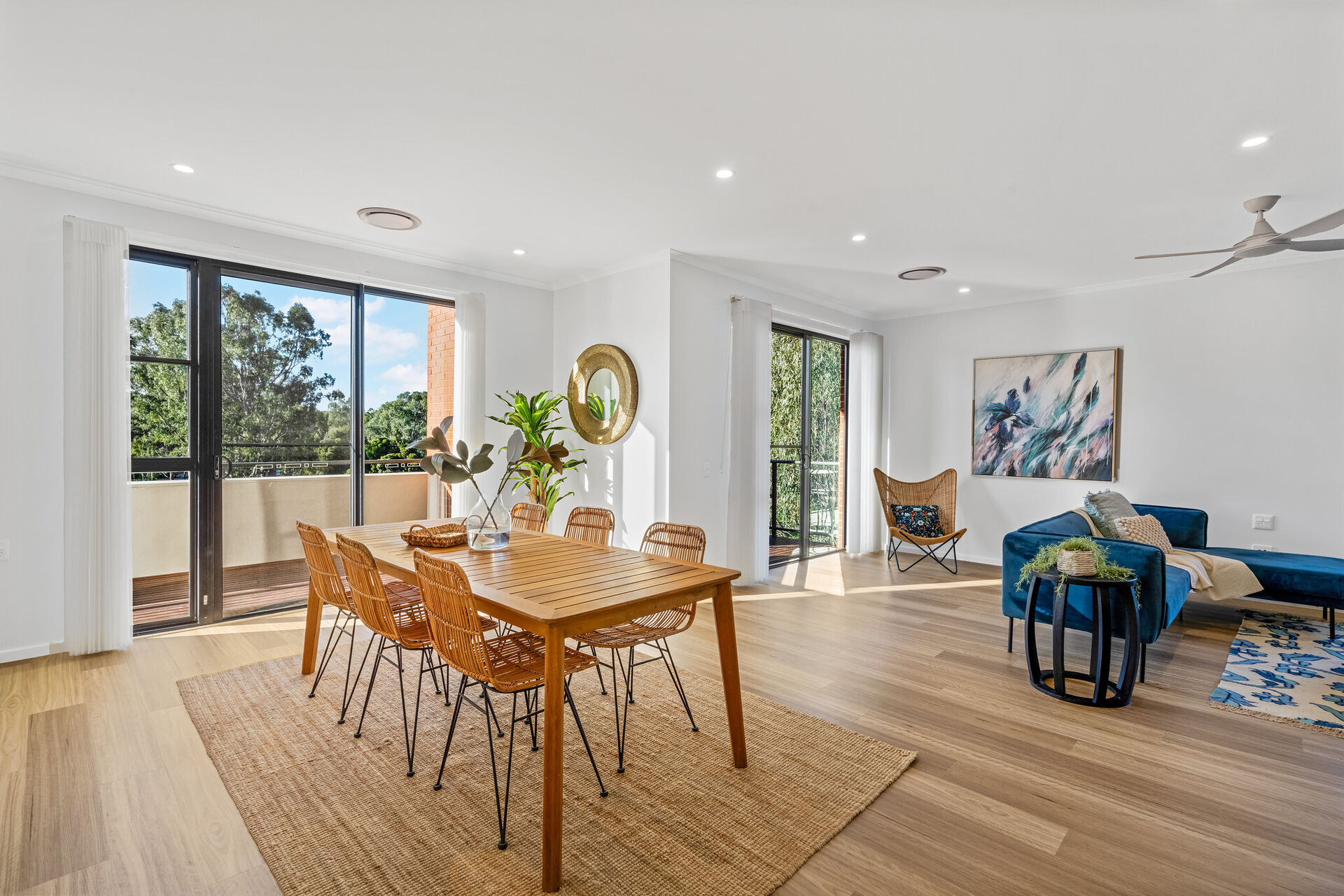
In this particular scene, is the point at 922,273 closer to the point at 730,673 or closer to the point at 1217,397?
the point at 1217,397

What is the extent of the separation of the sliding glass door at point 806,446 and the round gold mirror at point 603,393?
161 cm

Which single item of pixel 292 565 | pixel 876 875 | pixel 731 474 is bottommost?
pixel 876 875

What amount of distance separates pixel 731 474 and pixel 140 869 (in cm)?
432

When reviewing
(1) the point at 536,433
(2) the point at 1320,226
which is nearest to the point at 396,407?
(1) the point at 536,433

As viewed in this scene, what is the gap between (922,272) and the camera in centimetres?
543

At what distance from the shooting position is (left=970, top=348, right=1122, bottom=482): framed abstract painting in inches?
230

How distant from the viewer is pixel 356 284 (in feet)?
16.1

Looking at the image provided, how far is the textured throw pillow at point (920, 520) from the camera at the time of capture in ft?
20.9

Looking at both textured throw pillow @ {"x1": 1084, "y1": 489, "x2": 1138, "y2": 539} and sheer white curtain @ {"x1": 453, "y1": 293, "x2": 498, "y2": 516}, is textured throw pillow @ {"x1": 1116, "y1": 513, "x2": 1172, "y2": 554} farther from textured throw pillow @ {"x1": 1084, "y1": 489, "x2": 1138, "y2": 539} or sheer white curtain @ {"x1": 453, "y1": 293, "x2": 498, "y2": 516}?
sheer white curtain @ {"x1": 453, "y1": 293, "x2": 498, "y2": 516}

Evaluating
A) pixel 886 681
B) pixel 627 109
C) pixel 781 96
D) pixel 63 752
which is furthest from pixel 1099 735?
pixel 63 752

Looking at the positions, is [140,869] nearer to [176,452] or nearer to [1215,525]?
[176,452]

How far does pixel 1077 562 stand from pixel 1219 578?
2.08 meters

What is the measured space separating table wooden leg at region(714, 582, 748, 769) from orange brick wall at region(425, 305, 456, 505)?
12.9 feet

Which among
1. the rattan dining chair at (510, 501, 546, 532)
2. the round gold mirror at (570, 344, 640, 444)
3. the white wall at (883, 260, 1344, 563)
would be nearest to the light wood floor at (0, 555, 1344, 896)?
the rattan dining chair at (510, 501, 546, 532)
